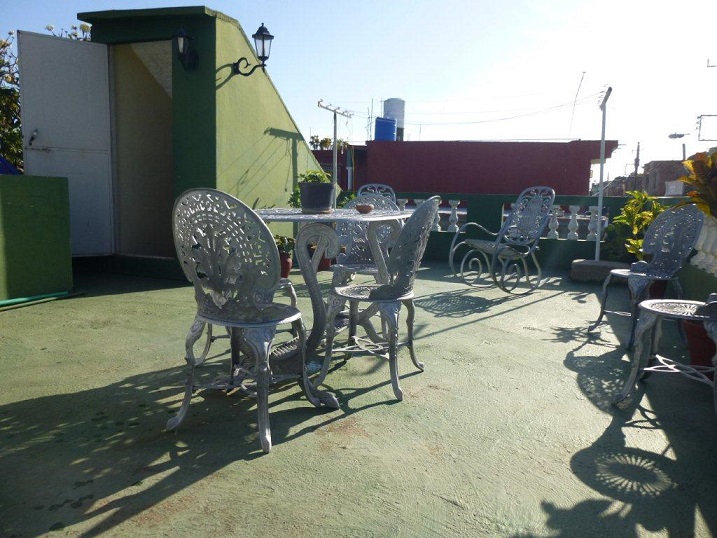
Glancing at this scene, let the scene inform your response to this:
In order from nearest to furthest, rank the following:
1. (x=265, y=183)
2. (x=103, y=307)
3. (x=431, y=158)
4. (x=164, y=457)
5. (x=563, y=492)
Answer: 1. (x=563, y=492)
2. (x=164, y=457)
3. (x=103, y=307)
4. (x=265, y=183)
5. (x=431, y=158)

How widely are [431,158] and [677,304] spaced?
13.6 metres

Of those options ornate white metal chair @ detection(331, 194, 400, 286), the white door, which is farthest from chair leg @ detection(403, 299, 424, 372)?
the white door

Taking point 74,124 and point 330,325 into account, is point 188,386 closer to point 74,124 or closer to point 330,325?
point 330,325

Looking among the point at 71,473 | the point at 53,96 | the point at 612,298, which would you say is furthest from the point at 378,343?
the point at 53,96

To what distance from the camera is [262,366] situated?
2273 mm

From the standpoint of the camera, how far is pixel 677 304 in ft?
9.29

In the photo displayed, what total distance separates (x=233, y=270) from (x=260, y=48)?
4618 mm

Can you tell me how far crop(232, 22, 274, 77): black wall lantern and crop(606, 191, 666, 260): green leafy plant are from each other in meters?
4.26

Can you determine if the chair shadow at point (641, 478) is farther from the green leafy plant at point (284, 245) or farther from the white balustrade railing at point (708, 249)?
the green leafy plant at point (284, 245)

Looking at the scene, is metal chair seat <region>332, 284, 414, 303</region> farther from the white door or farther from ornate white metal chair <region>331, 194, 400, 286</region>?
the white door

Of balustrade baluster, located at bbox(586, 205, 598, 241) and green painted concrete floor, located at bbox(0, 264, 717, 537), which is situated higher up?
balustrade baluster, located at bbox(586, 205, 598, 241)

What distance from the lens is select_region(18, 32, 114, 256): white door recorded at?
548 centimetres

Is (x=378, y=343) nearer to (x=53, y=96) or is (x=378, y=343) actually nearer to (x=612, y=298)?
(x=612, y=298)

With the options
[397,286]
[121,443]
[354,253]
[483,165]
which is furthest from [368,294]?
[483,165]
